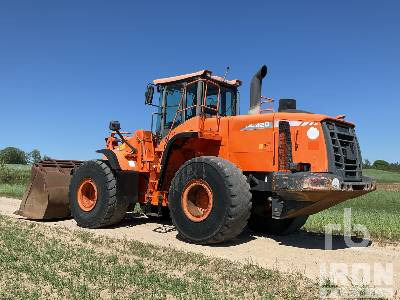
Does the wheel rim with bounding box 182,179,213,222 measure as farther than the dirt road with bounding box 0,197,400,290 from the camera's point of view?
Yes

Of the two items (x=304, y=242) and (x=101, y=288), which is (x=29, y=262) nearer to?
(x=101, y=288)

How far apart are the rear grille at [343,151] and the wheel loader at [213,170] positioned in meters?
0.02

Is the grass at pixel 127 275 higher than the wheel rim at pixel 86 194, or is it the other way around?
the wheel rim at pixel 86 194

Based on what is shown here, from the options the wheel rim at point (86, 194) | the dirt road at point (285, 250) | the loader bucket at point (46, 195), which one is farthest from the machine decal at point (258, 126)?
the loader bucket at point (46, 195)

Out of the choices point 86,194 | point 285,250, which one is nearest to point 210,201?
point 285,250

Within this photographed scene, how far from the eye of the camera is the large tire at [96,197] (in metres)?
9.38

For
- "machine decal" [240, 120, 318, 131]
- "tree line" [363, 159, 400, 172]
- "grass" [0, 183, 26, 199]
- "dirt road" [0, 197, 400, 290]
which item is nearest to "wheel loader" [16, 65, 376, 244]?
"machine decal" [240, 120, 318, 131]

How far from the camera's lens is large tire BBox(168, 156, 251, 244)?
732 cm

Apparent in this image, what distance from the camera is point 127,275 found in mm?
5262

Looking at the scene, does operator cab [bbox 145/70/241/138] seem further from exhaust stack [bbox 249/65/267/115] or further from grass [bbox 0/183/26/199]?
grass [bbox 0/183/26/199]

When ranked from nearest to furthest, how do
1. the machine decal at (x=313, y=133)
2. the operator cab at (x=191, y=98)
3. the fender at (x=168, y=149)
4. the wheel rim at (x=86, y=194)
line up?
the machine decal at (x=313, y=133) < the fender at (x=168, y=149) < the operator cab at (x=191, y=98) < the wheel rim at (x=86, y=194)

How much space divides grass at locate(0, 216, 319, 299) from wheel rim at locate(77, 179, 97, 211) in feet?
8.50

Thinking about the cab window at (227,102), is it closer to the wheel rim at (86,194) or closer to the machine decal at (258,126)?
the machine decal at (258,126)

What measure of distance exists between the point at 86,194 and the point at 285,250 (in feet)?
16.4
